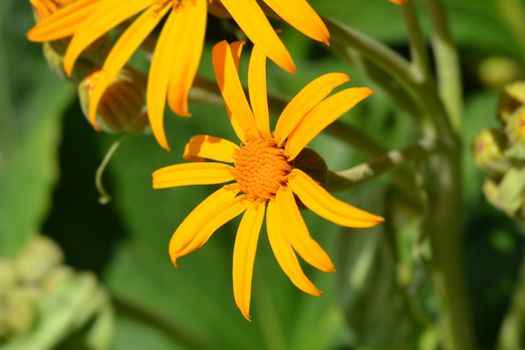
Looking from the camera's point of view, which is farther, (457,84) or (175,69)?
(457,84)

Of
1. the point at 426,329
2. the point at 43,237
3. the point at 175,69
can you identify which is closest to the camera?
the point at 175,69

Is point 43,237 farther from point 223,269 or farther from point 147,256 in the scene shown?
point 223,269

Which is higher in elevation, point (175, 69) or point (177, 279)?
point (175, 69)

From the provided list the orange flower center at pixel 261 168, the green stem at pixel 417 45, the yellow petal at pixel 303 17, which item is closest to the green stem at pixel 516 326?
the green stem at pixel 417 45

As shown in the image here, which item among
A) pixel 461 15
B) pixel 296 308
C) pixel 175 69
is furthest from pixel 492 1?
pixel 175 69

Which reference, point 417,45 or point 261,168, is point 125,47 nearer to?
point 261,168

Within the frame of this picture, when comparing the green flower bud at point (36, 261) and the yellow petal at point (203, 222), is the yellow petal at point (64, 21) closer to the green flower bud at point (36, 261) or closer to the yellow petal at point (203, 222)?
the yellow petal at point (203, 222)

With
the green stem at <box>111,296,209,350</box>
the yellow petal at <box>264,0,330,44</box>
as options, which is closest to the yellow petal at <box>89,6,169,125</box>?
the yellow petal at <box>264,0,330,44</box>
